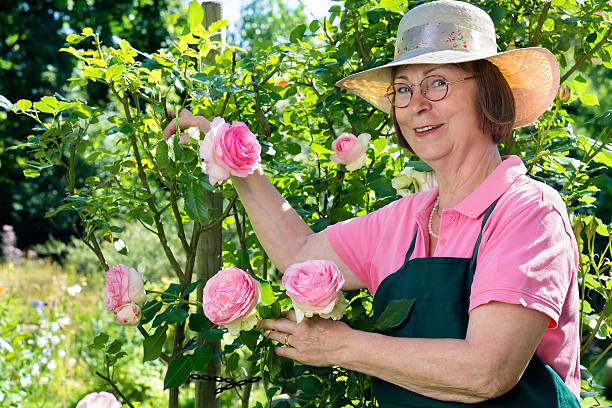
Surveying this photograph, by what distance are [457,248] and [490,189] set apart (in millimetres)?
150

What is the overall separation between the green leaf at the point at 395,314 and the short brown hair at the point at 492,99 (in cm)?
45

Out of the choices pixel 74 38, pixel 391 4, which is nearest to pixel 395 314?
pixel 391 4

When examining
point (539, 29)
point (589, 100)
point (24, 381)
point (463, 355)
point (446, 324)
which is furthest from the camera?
point (24, 381)

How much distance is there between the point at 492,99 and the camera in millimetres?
1441

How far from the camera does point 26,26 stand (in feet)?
34.3

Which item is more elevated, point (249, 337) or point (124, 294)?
point (124, 294)

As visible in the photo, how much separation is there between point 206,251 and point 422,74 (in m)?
0.97

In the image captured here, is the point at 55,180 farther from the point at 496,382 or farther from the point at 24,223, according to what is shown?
the point at 496,382

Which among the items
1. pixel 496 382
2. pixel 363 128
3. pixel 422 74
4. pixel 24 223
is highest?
pixel 422 74

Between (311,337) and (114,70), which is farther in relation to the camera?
(114,70)

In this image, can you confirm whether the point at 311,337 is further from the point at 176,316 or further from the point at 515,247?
the point at 515,247

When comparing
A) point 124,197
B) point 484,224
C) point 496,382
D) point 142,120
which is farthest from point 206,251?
point 496,382

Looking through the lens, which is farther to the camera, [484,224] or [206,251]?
[206,251]

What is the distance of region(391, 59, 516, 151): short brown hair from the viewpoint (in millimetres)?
1431
